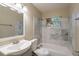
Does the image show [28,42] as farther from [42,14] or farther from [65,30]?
[65,30]

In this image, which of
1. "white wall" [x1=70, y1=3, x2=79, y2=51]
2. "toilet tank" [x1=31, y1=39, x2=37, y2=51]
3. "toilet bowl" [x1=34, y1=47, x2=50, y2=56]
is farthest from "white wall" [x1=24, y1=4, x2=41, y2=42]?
"white wall" [x1=70, y1=3, x2=79, y2=51]

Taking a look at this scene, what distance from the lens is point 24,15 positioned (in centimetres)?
176

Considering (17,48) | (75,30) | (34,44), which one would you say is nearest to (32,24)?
(34,44)

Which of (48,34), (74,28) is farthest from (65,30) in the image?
(48,34)

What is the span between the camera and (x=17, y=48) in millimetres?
1561

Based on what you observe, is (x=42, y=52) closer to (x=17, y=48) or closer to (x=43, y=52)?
(x=43, y=52)

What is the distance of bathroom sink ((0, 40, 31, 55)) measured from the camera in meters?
1.40

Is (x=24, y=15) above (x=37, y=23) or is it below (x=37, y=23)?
above

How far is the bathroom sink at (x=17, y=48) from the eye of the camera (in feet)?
4.59

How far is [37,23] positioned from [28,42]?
383 mm

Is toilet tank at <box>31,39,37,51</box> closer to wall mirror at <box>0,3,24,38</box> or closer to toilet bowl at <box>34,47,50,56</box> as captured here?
toilet bowl at <box>34,47,50,56</box>

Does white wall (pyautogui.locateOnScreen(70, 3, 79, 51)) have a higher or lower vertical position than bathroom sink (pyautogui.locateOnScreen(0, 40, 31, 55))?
higher

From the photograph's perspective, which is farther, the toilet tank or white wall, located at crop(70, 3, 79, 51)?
the toilet tank

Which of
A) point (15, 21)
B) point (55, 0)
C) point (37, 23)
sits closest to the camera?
point (55, 0)
